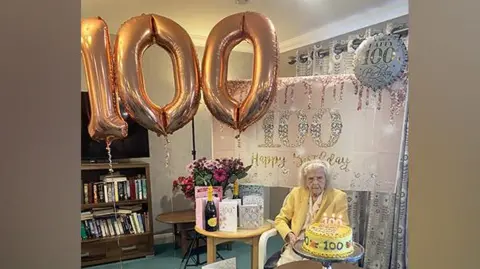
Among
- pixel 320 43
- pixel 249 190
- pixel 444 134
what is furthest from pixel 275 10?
pixel 444 134

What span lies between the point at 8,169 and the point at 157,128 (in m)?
0.95

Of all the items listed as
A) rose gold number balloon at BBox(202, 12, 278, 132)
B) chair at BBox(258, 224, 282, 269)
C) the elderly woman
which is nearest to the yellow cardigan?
the elderly woman

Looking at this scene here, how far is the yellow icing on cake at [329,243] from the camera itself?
2.04m

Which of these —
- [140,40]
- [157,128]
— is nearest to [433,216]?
[157,128]

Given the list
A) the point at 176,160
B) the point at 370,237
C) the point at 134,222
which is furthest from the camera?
the point at 176,160

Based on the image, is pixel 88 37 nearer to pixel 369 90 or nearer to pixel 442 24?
pixel 442 24

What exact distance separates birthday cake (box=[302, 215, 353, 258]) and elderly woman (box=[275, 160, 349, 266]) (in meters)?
0.58

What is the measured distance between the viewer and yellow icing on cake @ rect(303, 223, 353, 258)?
6.68 feet

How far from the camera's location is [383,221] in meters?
3.01

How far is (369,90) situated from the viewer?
2.51 metres

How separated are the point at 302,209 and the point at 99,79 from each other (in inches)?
75.0

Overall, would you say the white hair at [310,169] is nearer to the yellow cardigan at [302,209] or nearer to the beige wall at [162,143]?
the yellow cardigan at [302,209]

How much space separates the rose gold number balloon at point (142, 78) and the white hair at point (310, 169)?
146 cm

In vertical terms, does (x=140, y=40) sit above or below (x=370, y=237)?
above
